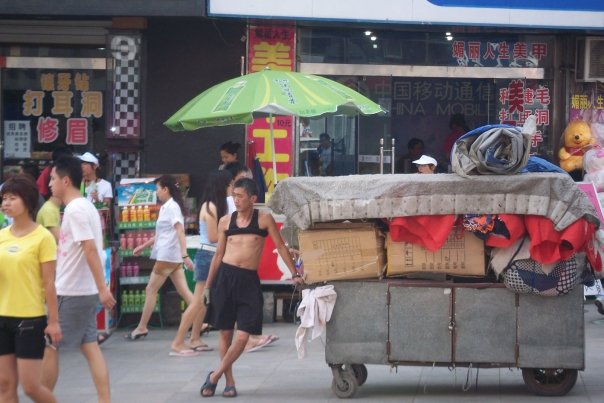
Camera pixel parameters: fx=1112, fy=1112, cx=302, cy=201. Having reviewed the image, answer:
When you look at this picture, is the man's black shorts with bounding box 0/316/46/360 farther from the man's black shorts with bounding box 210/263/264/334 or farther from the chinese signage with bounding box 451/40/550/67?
the chinese signage with bounding box 451/40/550/67

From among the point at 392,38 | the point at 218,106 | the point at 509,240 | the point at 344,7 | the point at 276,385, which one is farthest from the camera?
the point at 392,38

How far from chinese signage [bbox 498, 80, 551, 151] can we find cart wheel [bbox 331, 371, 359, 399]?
23.2 feet

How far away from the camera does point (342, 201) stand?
8258 millimetres

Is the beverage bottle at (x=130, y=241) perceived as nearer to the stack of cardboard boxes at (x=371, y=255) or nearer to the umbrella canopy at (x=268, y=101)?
the umbrella canopy at (x=268, y=101)

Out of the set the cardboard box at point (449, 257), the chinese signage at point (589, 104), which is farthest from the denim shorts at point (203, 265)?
the chinese signage at point (589, 104)

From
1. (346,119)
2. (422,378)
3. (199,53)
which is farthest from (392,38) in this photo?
(422,378)

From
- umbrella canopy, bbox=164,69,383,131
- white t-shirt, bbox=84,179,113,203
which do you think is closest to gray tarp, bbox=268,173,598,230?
umbrella canopy, bbox=164,69,383,131

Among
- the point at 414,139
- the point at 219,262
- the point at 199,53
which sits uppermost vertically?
the point at 199,53

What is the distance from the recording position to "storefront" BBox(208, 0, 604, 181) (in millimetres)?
14219

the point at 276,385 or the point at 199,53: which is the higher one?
the point at 199,53

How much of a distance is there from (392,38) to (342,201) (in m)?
6.82

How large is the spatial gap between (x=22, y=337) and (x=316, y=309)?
238cm

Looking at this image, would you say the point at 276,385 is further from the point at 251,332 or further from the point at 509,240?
the point at 509,240

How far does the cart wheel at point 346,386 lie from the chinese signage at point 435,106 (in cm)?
709
